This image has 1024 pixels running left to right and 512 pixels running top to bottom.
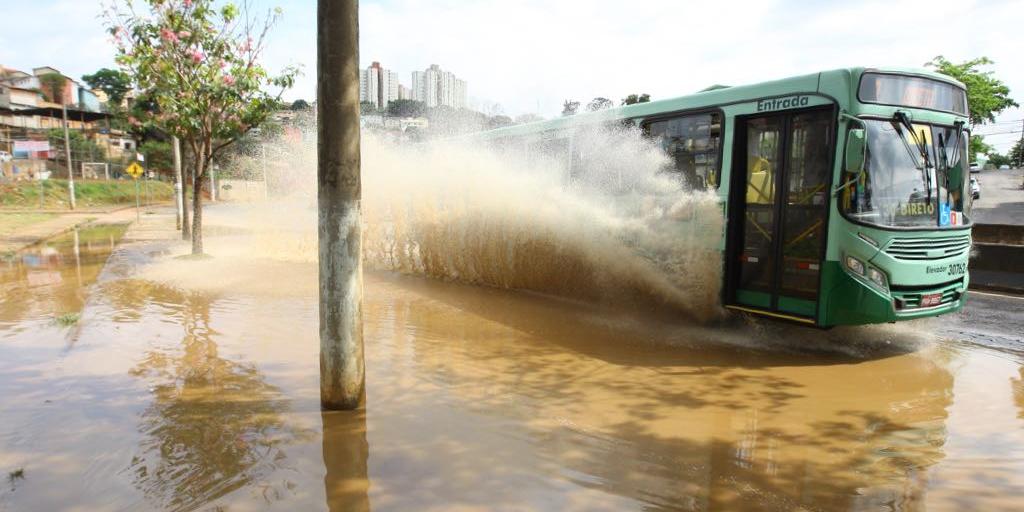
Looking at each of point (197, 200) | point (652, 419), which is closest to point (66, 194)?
point (197, 200)

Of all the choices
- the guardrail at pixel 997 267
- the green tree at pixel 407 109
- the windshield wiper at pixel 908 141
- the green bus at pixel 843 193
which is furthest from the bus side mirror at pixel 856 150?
the green tree at pixel 407 109

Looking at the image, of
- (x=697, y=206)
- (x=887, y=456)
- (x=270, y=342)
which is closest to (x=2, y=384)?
(x=270, y=342)

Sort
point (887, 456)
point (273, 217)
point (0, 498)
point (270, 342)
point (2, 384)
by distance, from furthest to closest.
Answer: point (273, 217) < point (270, 342) < point (2, 384) < point (887, 456) < point (0, 498)

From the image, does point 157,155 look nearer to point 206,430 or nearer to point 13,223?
point 13,223

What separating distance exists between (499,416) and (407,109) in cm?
1266

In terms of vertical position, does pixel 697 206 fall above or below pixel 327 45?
below

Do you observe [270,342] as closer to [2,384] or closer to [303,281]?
[2,384]

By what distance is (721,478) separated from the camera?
3.75 metres

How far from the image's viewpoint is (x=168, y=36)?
38.0 ft

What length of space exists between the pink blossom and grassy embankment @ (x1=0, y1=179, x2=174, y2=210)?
2799 centimetres

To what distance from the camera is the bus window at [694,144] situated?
7.67m

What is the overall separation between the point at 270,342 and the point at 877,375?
20.8 ft

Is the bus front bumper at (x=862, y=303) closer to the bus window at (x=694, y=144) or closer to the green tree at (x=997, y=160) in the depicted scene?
the bus window at (x=694, y=144)

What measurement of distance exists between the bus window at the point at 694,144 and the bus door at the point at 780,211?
13.0 inches
